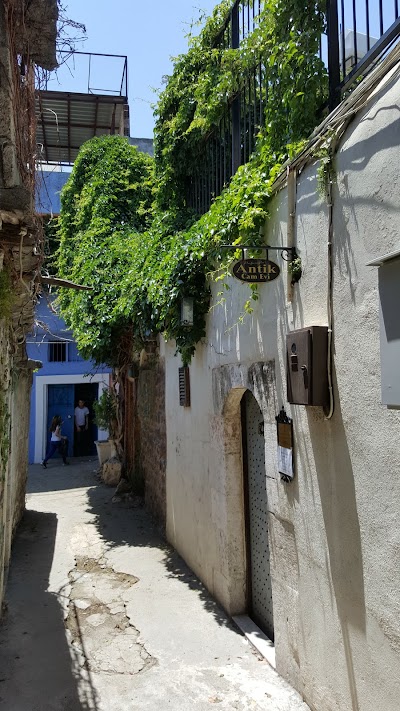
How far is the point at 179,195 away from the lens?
23.7 feet

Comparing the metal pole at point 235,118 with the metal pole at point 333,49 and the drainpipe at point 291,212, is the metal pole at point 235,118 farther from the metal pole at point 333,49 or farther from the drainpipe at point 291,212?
the drainpipe at point 291,212

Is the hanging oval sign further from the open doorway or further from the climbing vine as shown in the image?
the open doorway

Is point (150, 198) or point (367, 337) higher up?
point (150, 198)

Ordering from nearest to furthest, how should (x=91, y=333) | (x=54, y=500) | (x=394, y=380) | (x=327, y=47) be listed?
(x=394, y=380), (x=327, y=47), (x=91, y=333), (x=54, y=500)

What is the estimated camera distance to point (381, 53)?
285 cm

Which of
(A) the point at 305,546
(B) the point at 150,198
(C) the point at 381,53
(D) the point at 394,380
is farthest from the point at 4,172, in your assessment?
(B) the point at 150,198

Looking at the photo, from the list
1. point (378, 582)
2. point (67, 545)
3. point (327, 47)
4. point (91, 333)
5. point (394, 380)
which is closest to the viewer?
point (394, 380)

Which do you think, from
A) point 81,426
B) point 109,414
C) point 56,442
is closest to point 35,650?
point 109,414

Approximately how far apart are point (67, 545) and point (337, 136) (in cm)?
647

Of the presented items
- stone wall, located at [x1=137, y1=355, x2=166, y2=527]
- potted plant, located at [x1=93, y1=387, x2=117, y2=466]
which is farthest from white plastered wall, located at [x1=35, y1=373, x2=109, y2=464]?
stone wall, located at [x1=137, y1=355, x2=166, y2=527]

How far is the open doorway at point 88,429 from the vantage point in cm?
1636

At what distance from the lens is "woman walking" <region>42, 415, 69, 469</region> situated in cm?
1422

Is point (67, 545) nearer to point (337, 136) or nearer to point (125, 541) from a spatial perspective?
point (125, 541)

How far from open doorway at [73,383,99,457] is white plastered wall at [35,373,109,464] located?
0.35m
